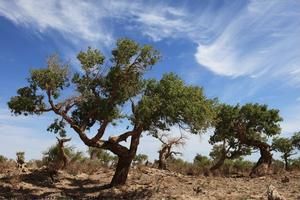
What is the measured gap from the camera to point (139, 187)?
24.7 m

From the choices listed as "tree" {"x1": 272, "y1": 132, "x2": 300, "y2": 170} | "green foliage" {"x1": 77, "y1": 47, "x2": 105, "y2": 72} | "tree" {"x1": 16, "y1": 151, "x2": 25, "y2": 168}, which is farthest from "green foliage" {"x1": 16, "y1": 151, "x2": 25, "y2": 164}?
"tree" {"x1": 272, "y1": 132, "x2": 300, "y2": 170}

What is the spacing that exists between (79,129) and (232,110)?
14.8 meters

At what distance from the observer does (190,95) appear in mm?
23312

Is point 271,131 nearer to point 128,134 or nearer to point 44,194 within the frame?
point 128,134

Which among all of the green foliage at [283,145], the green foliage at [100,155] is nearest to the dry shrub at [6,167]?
the green foliage at [100,155]

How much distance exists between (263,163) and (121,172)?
13682mm

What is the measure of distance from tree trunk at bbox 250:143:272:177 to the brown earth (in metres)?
4.09

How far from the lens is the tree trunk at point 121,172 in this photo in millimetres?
25125

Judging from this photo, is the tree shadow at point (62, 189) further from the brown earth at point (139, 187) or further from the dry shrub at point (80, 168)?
the dry shrub at point (80, 168)

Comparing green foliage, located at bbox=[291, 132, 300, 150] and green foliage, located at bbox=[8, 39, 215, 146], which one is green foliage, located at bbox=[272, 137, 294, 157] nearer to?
green foliage, located at bbox=[291, 132, 300, 150]

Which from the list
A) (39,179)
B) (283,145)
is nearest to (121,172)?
(39,179)

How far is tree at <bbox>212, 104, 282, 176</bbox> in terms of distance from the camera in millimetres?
34375

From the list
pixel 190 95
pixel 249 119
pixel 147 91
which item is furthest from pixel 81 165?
pixel 249 119

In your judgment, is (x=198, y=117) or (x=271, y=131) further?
(x=271, y=131)
